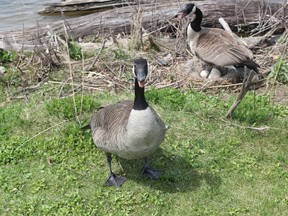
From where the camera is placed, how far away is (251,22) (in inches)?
404

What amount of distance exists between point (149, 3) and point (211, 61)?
171 inches

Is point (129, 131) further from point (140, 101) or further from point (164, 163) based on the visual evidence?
point (164, 163)

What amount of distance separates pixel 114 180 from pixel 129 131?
3.01ft

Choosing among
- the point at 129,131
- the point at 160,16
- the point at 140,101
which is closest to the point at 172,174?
the point at 129,131

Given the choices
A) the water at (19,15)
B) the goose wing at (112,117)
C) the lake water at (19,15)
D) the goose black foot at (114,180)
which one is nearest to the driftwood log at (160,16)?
the lake water at (19,15)

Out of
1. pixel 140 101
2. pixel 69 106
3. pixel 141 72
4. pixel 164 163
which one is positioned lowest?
pixel 164 163

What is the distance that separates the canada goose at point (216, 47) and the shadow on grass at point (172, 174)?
2.48 meters

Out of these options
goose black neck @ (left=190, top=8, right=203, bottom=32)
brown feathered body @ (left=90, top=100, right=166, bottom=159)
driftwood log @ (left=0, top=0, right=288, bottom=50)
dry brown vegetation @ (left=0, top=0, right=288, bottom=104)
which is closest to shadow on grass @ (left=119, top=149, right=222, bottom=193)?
brown feathered body @ (left=90, top=100, right=166, bottom=159)

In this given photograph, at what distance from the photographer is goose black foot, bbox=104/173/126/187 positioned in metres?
4.77

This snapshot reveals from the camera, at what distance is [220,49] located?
23.6 feet

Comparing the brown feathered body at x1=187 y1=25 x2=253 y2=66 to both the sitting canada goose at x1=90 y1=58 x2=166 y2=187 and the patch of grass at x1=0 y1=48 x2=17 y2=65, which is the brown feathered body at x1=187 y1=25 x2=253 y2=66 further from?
the patch of grass at x1=0 y1=48 x2=17 y2=65

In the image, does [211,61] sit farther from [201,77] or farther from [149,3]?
[149,3]

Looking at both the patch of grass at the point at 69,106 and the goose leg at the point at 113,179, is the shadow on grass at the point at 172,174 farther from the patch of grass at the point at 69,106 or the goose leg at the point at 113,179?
the patch of grass at the point at 69,106

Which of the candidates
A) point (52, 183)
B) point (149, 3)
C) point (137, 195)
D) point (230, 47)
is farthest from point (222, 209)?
point (149, 3)
